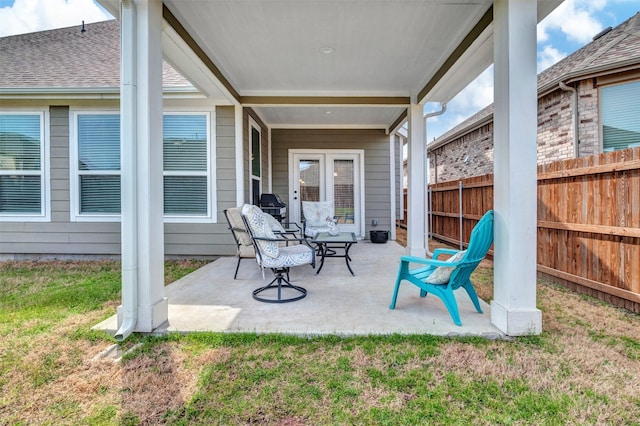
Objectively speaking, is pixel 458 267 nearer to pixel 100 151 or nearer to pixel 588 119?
pixel 588 119

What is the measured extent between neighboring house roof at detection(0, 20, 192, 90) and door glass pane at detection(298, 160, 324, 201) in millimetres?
3450

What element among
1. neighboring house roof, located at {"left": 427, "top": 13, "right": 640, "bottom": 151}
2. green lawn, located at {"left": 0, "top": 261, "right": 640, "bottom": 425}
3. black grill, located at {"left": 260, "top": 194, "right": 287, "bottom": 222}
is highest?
neighboring house roof, located at {"left": 427, "top": 13, "right": 640, "bottom": 151}

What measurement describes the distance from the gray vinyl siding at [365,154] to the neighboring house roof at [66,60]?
2921mm

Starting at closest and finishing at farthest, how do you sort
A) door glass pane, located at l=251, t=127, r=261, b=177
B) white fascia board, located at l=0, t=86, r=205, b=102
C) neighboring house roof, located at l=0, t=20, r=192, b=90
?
1. white fascia board, located at l=0, t=86, r=205, b=102
2. neighboring house roof, located at l=0, t=20, r=192, b=90
3. door glass pane, located at l=251, t=127, r=261, b=177

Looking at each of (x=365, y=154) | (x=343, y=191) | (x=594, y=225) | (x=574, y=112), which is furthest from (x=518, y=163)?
(x=343, y=191)

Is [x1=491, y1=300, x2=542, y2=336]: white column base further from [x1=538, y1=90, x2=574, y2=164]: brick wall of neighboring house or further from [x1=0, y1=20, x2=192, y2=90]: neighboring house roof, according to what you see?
[x1=0, y1=20, x2=192, y2=90]: neighboring house roof

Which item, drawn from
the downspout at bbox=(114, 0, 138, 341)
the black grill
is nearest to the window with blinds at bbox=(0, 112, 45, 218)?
the black grill

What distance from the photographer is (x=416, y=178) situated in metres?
5.61

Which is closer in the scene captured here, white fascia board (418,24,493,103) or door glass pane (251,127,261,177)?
white fascia board (418,24,493,103)

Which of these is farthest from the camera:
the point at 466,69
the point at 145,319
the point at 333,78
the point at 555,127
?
the point at 555,127

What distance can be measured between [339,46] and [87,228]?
5.17 metres

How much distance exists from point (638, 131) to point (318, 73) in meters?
5.17

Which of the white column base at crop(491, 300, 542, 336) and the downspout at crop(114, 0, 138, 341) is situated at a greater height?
the downspout at crop(114, 0, 138, 341)

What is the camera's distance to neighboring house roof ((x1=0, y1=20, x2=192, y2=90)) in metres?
5.30
